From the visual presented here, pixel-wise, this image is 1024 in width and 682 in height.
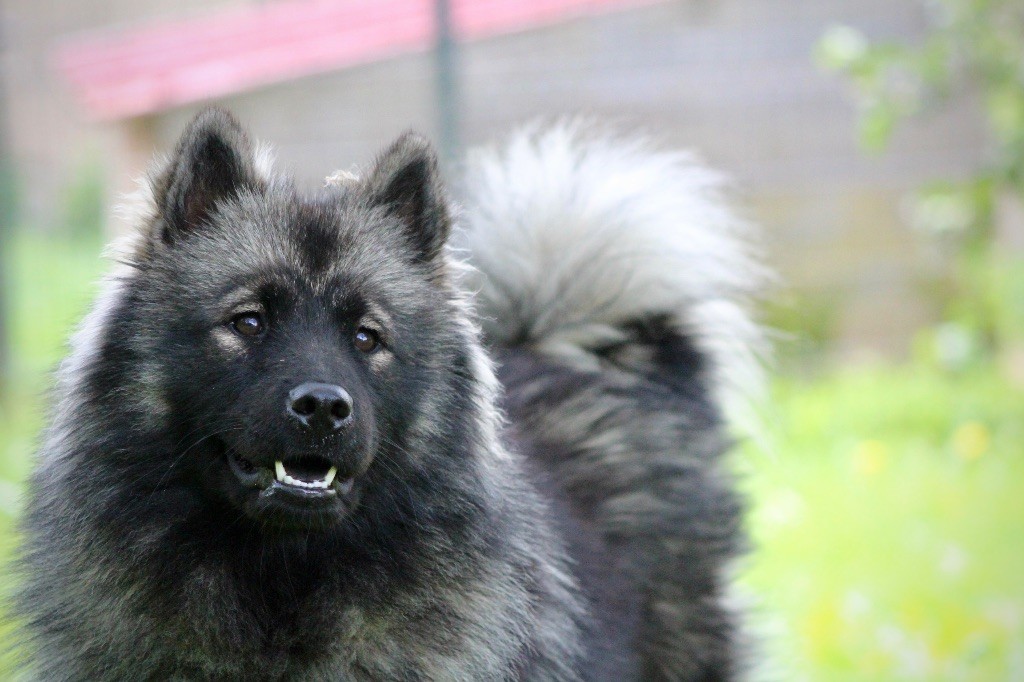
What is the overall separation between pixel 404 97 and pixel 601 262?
5.66 m

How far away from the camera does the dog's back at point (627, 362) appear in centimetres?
339

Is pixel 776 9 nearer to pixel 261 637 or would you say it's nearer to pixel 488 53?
pixel 488 53

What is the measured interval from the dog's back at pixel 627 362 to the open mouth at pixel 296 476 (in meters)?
0.80

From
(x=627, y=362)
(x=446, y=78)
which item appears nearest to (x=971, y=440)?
(x=446, y=78)

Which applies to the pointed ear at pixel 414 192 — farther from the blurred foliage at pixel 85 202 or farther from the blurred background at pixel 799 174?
the blurred foliage at pixel 85 202

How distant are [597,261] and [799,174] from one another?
728 centimetres

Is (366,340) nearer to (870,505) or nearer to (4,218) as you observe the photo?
(870,505)

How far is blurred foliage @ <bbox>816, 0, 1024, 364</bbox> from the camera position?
7025mm

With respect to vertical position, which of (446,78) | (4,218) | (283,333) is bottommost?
(4,218)

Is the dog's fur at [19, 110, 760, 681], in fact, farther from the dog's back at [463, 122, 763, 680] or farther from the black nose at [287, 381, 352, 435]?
the dog's back at [463, 122, 763, 680]

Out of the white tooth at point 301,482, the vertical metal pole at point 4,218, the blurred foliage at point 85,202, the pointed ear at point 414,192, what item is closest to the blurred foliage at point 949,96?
the pointed ear at point 414,192

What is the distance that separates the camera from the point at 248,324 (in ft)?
8.40

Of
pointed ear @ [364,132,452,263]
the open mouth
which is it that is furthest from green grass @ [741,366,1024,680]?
the open mouth

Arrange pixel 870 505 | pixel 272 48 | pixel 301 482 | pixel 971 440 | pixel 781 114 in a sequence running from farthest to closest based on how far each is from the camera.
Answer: pixel 781 114 < pixel 272 48 < pixel 971 440 < pixel 870 505 < pixel 301 482
